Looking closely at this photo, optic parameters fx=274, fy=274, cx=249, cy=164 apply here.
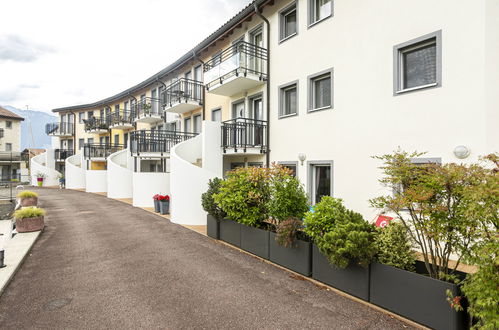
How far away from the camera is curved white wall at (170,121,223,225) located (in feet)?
36.4

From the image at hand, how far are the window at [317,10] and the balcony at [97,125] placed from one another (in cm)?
2378

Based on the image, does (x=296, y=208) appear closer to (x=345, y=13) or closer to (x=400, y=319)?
(x=400, y=319)

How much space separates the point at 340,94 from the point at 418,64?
225 centimetres

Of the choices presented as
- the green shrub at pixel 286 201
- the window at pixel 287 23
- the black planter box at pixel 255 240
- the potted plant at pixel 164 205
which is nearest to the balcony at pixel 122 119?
the potted plant at pixel 164 205

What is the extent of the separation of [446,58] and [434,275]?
5023mm

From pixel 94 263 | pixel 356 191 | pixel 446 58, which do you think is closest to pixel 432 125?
pixel 446 58

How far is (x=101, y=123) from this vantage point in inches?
1088

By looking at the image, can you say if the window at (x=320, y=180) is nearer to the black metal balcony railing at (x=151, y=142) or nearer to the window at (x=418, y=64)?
the window at (x=418, y=64)

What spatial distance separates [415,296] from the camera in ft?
13.4

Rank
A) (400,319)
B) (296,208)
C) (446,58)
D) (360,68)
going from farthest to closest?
1. (360,68)
2. (296,208)
3. (446,58)
4. (400,319)

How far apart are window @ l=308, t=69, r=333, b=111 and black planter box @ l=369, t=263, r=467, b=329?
19.9ft

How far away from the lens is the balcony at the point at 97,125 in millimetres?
27234

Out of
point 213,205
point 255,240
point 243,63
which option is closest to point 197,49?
point 243,63

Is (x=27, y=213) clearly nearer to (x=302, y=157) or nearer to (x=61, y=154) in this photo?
(x=302, y=157)
